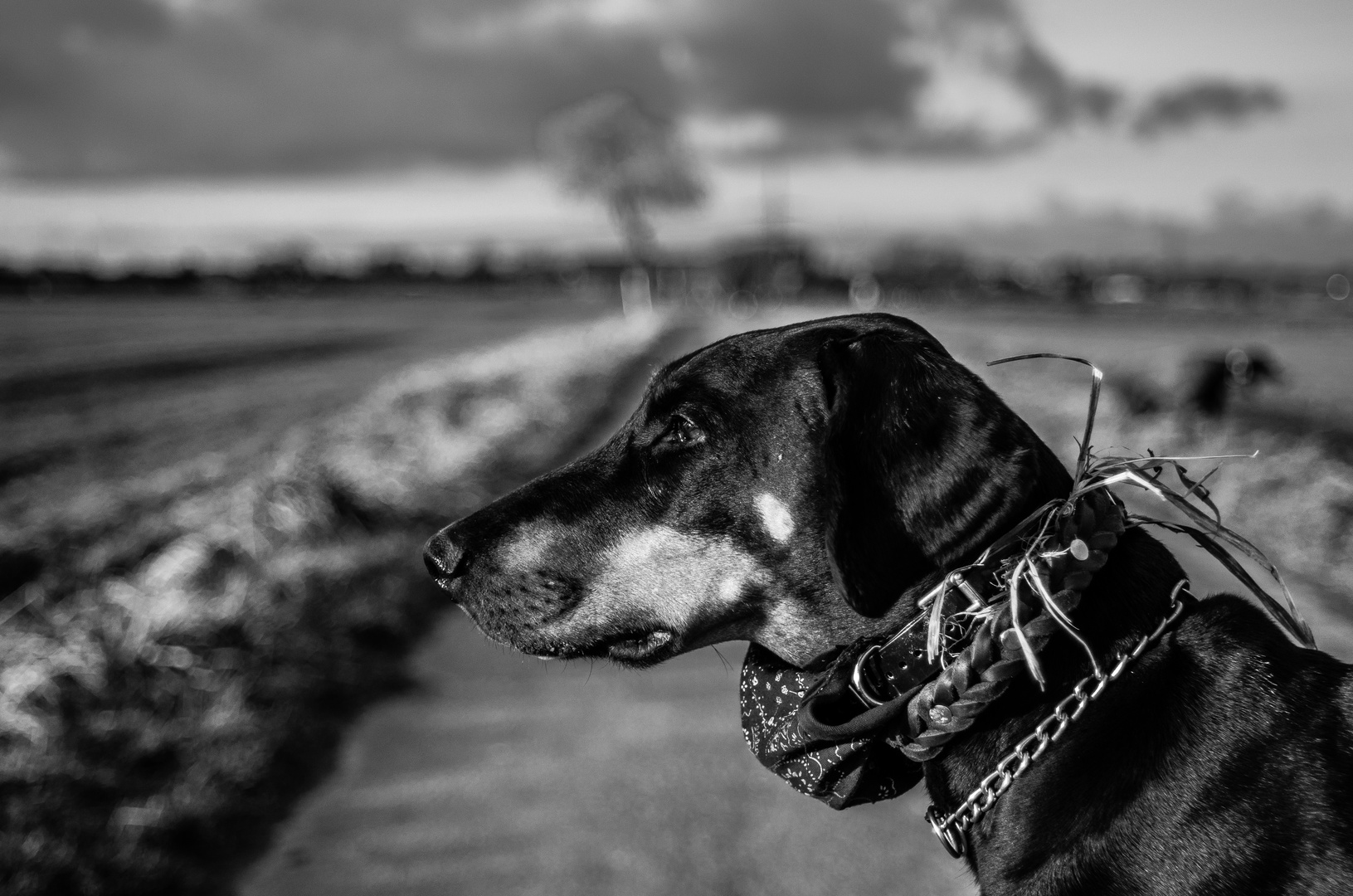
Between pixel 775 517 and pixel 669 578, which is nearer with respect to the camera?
pixel 775 517

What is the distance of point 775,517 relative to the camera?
2.48 meters

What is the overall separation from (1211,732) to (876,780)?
72 cm

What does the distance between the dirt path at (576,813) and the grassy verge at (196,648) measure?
11.7 inches

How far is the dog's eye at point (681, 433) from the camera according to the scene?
2598 mm

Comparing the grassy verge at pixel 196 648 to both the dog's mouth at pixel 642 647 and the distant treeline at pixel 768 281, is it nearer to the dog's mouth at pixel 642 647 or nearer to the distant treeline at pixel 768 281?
the dog's mouth at pixel 642 647

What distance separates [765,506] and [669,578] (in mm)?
323

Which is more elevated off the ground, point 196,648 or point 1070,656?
point 1070,656

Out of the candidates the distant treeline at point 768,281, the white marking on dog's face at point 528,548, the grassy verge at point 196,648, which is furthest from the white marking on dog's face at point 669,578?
the distant treeline at point 768,281

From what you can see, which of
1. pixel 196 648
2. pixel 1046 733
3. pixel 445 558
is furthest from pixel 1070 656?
pixel 196 648

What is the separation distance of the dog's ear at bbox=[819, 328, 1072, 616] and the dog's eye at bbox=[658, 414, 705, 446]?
0.38 m

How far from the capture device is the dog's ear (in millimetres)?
2141

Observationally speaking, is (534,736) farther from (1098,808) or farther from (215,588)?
(1098,808)

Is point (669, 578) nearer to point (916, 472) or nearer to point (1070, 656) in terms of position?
point (916, 472)

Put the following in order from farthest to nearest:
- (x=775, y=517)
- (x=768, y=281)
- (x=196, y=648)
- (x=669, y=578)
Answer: (x=768, y=281) → (x=196, y=648) → (x=669, y=578) → (x=775, y=517)
